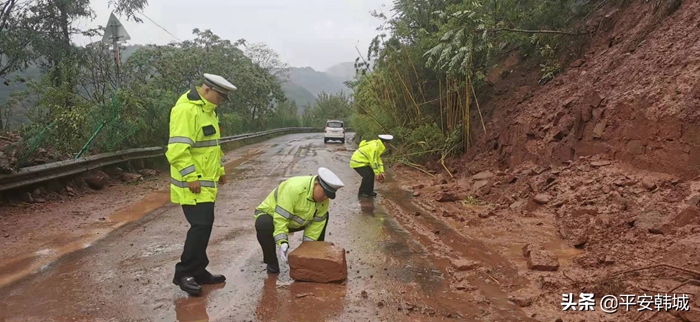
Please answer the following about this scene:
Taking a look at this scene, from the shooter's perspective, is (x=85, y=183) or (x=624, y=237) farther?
(x=85, y=183)

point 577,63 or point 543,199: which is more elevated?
point 577,63

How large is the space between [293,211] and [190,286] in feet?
3.40

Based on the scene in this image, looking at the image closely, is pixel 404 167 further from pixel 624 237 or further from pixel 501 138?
pixel 624 237

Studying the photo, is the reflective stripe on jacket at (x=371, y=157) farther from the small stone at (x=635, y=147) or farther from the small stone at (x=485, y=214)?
the small stone at (x=635, y=147)

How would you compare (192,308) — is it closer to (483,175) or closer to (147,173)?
(483,175)

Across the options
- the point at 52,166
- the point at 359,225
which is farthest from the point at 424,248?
the point at 52,166

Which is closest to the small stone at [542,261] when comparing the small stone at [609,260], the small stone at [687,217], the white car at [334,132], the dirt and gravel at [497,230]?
the dirt and gravel at [497,230]

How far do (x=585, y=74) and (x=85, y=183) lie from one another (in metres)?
9.09

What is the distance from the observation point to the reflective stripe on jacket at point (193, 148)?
148 inches

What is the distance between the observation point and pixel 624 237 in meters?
4.76

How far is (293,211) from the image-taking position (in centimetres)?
426

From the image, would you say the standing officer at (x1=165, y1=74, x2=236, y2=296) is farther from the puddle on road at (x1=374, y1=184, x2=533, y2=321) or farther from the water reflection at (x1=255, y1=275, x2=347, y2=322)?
the puddle on road at (x1=374, y1=184, x2=533, y2=321)

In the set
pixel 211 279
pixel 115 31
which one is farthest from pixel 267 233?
pixel 115 31

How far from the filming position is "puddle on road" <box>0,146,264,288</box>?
4488 millimetres
